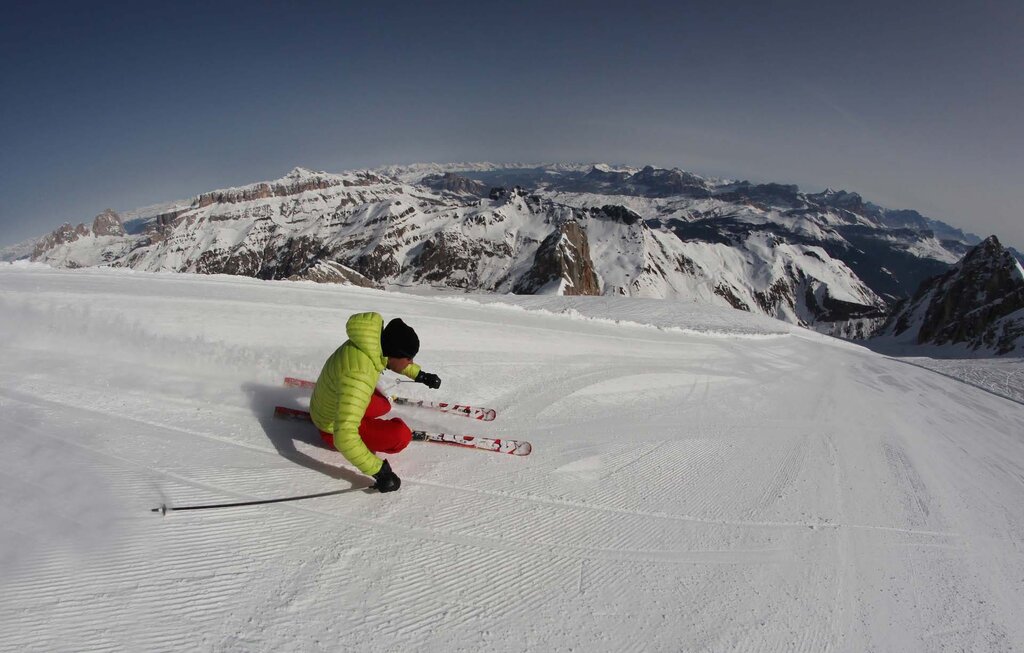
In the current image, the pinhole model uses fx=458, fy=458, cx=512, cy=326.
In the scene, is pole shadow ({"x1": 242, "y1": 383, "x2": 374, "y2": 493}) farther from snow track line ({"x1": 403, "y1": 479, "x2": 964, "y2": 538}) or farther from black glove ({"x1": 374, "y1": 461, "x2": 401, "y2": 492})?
snow track line ({"x1": 403, "y1": 479, "x2": 964, "y2": 538})

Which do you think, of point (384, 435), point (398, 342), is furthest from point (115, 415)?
point (398, 342)

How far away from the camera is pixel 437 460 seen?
19.2ft

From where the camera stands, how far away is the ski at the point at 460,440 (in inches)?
245

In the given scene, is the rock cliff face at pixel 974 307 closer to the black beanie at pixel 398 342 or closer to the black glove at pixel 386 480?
the black beanie at pixel 398 342

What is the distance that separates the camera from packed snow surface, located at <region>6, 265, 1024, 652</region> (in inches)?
138

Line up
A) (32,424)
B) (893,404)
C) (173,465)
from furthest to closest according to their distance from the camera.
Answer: (893,404) < (32,424) < (173,465)

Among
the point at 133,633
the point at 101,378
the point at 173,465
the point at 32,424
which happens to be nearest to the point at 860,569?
the point at 133,633

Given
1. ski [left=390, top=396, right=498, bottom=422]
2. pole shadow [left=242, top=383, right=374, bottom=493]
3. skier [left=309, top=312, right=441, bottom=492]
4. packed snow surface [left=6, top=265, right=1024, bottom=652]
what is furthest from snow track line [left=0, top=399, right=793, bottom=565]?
ski [left=390, top=396, right=498, bottom=422]

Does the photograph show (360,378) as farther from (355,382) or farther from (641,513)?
(641,513)

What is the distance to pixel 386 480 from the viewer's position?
16.0ft

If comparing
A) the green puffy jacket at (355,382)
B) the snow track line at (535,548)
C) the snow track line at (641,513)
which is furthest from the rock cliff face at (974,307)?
the green puffy jacket at (355,382)

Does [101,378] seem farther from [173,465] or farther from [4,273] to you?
[4,273]

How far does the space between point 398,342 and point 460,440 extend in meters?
1.99

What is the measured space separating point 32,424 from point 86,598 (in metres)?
3.60
